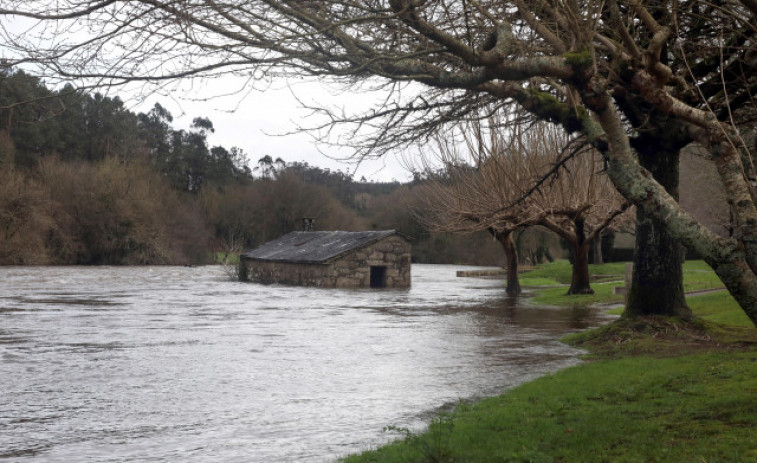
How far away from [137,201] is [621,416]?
5871cm

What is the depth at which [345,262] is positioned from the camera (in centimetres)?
3853

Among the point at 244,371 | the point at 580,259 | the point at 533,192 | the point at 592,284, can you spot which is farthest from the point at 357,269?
the point at 244,371

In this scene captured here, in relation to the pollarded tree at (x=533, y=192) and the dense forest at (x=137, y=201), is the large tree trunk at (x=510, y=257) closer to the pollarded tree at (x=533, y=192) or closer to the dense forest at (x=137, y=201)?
the pollarded tree at (x=533, y=192)

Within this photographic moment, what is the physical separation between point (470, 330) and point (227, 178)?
82497 millimetres

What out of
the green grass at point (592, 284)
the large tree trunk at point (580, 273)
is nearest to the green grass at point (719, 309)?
the green grass at point (592, 284)

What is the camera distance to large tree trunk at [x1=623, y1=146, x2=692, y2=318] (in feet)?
48.8

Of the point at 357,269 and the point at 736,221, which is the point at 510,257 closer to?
the point at 357,269

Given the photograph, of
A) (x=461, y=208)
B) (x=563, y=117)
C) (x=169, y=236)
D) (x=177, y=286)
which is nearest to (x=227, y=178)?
(x=169, y=236)

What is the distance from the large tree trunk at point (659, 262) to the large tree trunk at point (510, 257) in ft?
51.3

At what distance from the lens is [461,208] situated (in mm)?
28734

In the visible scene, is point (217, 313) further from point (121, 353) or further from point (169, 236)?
point (169, 236)

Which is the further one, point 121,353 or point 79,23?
point 121,353

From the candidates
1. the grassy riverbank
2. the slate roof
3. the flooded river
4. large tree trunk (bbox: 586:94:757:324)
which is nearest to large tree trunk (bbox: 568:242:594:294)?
the flooded river

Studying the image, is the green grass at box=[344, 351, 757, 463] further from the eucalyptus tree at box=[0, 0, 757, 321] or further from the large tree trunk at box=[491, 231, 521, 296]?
the large tree trunk at box=[491, 231, 521, 296]
